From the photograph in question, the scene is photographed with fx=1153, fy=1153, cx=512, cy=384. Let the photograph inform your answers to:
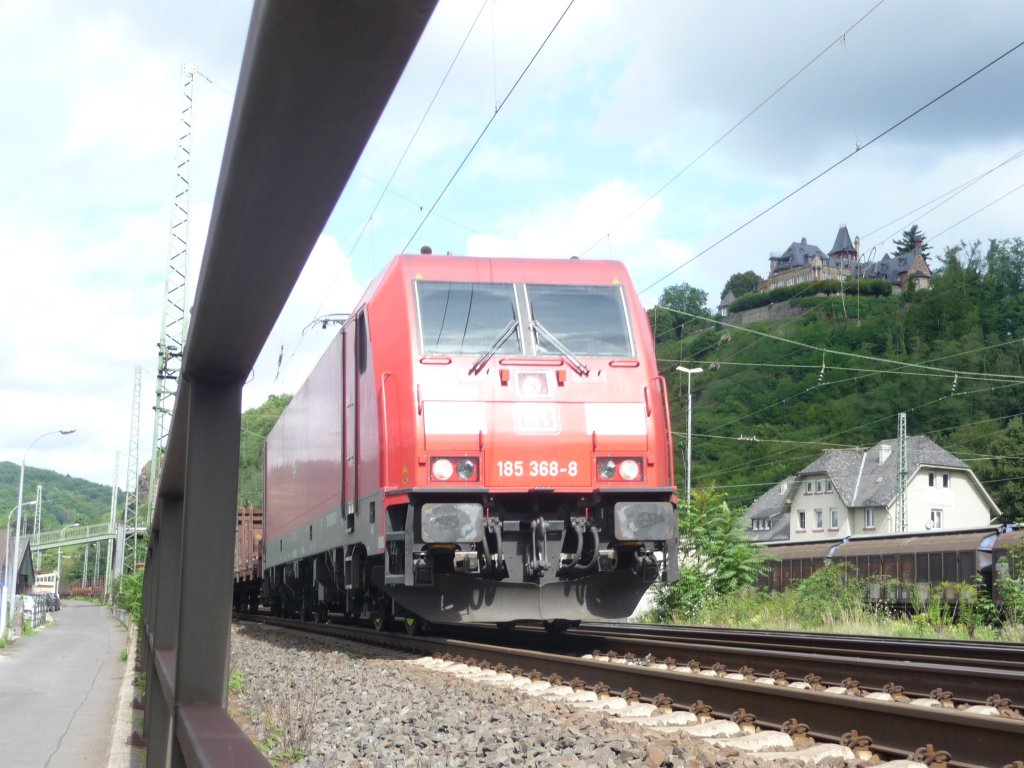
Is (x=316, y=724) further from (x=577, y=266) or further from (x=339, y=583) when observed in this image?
(x=339, y=583)

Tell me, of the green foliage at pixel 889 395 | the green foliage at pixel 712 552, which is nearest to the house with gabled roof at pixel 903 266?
the green foliage at pixel 889 395

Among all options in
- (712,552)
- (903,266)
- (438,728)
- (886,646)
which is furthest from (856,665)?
(903,266)

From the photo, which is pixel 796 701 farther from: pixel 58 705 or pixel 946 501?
pixel 946 501

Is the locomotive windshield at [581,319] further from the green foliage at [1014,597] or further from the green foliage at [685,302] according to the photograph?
the green foliage at [685,302]

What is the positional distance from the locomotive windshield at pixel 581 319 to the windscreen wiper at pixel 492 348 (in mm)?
266

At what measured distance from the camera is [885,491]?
6838 cm

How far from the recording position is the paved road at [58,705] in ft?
29.0

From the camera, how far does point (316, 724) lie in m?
7.56

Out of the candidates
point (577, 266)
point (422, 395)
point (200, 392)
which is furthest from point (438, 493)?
point (200, 392)

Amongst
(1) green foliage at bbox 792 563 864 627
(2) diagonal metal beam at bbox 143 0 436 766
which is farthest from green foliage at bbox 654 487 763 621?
(2) diagonal metal beam at bbox 143 0 436 766

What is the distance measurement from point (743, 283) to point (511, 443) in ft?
528

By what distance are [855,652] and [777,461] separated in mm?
73243

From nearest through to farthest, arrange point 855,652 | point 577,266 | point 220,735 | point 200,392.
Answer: point 220,735 < point 200,392 < point 855,652 < point 577,266

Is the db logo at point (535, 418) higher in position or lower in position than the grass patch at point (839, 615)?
higher
